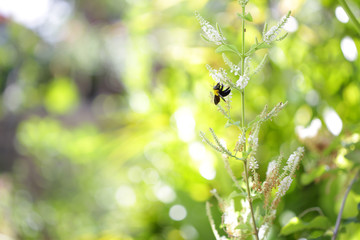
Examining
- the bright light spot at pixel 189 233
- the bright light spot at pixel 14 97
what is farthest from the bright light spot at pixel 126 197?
the bright light spot at pixel 14 97

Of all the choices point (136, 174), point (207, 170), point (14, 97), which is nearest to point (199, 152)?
Answer: point (207, 170)

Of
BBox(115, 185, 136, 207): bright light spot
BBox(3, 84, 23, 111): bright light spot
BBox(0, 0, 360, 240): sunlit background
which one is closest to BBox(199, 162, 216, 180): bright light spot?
BBox(0, 0, 360, 240): sunlit background

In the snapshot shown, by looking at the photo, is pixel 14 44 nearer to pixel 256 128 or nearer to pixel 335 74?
pixel 335 74

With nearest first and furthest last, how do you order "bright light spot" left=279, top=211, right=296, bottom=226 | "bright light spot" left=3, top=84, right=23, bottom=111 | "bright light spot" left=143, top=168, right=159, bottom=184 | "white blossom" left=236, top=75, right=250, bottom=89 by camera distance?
"white blossom" left=236, top=75, right=250, bottom=89 < "bright light spot" left=279, top=211, right=296, bottom=226 < "bright light spot" left=143, top=168, right=159, bottom=184 < "bright light spot" left=3, top=84, right=23, bottom=111

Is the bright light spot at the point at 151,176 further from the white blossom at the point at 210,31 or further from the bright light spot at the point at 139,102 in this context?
the white blossom at the point at 210,31

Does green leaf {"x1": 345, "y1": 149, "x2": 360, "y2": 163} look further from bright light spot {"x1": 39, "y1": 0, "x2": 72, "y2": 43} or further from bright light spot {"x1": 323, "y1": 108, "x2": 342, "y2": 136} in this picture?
bright light spot {"x1": 39, "y1": 0, "x2": 72, "y2": 43}
